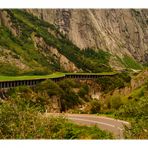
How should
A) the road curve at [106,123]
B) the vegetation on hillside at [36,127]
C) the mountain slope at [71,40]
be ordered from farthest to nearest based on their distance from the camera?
the mountain slope at [71,40], the road curve at [106,123], the vegetation on hillside at [36,127]

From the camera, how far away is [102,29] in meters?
107

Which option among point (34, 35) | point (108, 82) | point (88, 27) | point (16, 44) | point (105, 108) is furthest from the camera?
point (88, 27)

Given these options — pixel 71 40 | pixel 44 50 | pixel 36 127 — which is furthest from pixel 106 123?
pixel 71 40

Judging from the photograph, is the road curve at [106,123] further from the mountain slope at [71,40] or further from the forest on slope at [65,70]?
the mountain slope at [71,40]

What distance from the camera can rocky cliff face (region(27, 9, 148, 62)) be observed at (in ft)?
334

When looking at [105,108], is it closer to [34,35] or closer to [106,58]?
[34,35]

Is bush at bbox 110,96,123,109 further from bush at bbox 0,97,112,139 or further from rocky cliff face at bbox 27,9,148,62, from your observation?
rocky cliff face at bbox 27,9,148,62

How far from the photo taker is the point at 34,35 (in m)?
82.9

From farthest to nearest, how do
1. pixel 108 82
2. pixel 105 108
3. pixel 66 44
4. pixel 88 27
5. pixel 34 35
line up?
pixel 88 27 → pixel 66 44 → pixel 34 35 → pixel 108 82 → pixel 105 108

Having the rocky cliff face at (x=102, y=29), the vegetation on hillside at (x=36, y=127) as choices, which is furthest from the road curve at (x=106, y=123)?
the rocky cliff face at (x=102, y=29)

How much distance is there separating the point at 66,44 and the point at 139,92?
2464 inches

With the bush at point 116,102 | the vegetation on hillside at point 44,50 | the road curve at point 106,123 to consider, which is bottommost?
the road curve at point 106,123

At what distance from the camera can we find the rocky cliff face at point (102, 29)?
101938 mm

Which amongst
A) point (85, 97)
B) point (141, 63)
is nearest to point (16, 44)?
point (85, 97)
